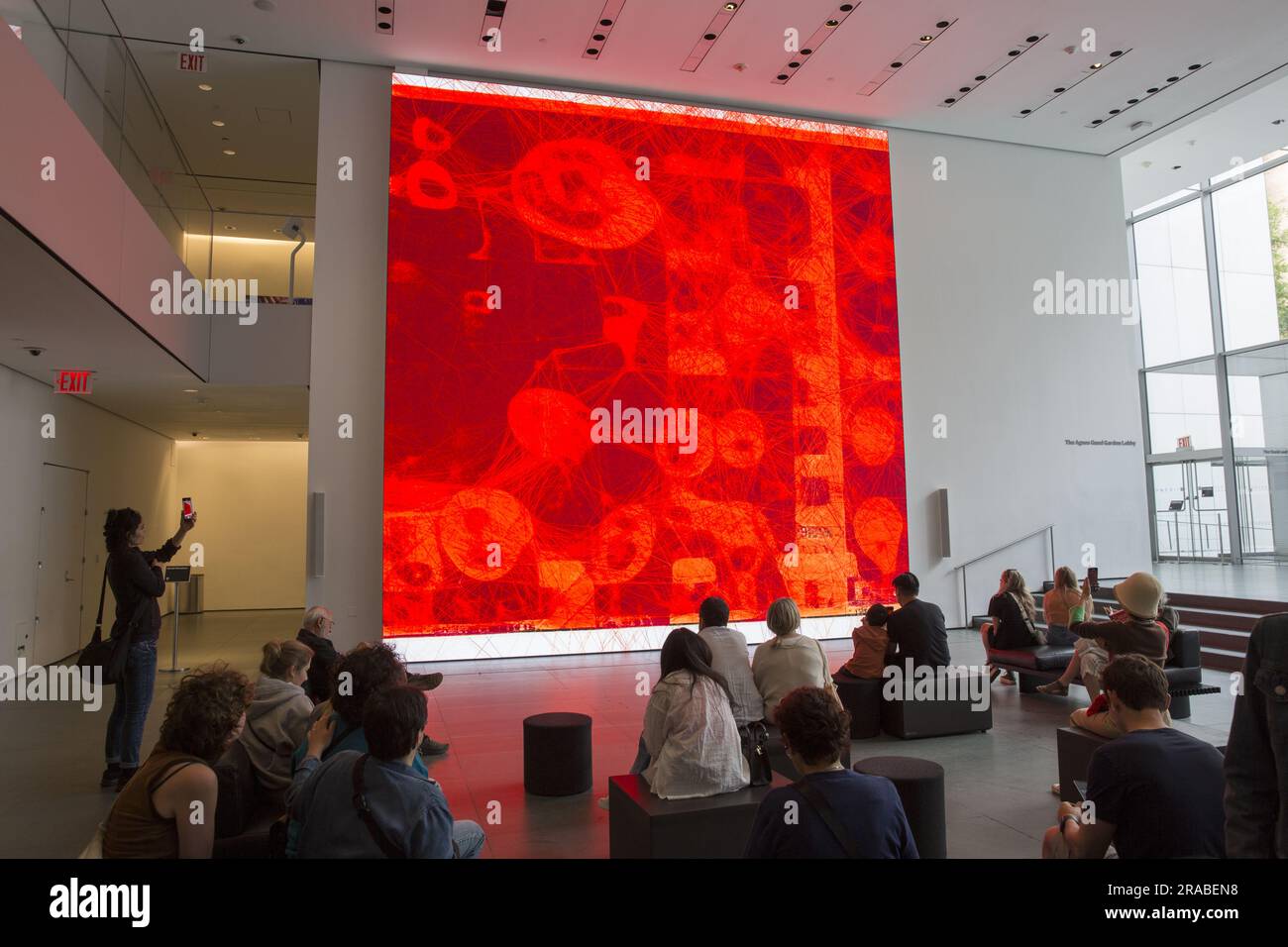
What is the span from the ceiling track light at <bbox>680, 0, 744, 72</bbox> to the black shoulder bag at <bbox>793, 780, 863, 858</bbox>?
933 centimetres

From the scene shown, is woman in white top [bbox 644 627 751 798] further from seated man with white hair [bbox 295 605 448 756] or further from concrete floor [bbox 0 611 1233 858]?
seated man with white hair [bbox 295 605 448 756]

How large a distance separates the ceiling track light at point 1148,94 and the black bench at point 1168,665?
8.28 meters

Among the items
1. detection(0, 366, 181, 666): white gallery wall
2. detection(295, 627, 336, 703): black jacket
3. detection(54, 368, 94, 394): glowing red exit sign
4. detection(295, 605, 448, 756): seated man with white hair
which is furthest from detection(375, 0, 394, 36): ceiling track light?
detection(295, 627, 336, 703): black jacket

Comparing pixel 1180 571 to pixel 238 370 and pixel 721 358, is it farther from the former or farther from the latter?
pixel 238 370

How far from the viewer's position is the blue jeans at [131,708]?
520 cm

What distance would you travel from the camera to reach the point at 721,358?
36.1 feet

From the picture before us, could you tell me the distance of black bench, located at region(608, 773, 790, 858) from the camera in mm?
3305

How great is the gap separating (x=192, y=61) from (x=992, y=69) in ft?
32.8

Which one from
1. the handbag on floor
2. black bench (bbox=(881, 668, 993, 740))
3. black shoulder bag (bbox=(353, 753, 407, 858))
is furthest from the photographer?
black bench (bbox=(881, 668, 993, 740))

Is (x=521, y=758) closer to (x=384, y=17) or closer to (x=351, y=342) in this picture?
(x=351, y=342)

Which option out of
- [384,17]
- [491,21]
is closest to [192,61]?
[384,17]

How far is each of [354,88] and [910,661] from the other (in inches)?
359

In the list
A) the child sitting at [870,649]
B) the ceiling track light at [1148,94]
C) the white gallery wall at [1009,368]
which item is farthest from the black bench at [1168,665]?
the ceiling track light at [1148,94]
